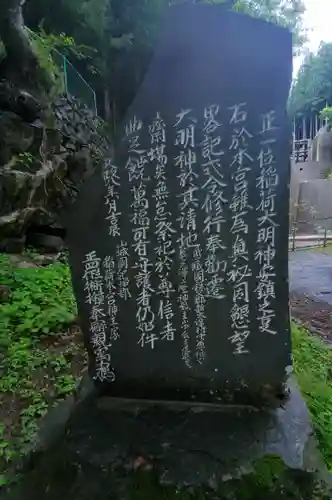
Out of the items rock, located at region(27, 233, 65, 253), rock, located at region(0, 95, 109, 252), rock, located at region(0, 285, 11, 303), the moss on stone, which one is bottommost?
the moss on stone

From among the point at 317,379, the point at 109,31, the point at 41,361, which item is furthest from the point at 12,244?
the point at 109,31

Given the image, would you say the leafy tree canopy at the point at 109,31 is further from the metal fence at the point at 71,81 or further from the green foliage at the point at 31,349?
the green foliage at the point at 31,349

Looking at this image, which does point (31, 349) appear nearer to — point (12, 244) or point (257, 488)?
point (257, 488)

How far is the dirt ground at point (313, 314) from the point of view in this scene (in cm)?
527

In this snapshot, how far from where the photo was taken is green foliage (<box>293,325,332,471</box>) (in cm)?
254

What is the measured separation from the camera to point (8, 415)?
2.89 metres

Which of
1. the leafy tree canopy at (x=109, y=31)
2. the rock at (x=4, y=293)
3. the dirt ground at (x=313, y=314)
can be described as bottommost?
the dirt ground at (x=313, y=314)

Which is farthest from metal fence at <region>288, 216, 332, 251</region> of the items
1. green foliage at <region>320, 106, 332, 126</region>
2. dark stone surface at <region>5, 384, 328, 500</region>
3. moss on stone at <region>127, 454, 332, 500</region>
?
moss on stone at <region>127, 454, 332, 500</region>

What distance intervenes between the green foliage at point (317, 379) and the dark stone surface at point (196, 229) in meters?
0.60

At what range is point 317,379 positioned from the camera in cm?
333

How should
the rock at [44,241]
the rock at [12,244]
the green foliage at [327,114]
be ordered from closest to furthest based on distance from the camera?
the rock at [12,244], the rock at [44,241], the green foliage at [327,114]

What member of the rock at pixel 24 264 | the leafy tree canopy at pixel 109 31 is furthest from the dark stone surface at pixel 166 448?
the leafy tree canopy at pixel 109 31

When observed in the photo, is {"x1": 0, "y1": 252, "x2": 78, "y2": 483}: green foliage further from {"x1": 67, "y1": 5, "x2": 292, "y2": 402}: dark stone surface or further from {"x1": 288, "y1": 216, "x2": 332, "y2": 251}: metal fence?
{"x1": 288, "y1": 216, "x2": 332, "y2": 251}: metal fence

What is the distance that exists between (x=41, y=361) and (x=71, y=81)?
287 inches
